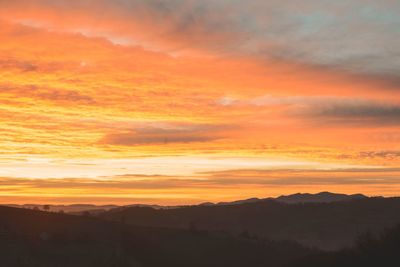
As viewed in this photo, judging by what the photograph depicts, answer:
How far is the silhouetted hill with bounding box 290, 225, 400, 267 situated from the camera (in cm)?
3712

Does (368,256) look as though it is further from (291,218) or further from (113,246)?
(291,218)

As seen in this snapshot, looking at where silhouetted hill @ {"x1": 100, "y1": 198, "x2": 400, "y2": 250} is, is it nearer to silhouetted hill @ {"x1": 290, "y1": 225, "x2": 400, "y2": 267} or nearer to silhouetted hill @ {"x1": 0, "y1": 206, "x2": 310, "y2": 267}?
silhouetted hill @ {"x1": 0, "y1": 206, "x2": 310, "y2": 267}

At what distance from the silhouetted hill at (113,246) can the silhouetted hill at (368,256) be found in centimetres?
759

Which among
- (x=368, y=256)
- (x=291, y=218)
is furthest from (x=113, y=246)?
(x=291, y=218)

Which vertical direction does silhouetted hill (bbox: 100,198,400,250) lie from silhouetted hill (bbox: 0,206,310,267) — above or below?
above

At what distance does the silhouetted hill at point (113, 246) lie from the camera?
44109 mm

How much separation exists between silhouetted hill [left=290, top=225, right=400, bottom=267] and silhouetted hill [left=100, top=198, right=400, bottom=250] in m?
53.6

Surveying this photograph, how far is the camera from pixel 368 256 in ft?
124

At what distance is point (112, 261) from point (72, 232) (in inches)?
248

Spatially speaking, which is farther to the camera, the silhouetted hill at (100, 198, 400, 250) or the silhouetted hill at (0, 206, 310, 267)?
the silhouetted hill at (100, 198, 400, 250)

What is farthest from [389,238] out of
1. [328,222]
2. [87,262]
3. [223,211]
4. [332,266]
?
[223,211]

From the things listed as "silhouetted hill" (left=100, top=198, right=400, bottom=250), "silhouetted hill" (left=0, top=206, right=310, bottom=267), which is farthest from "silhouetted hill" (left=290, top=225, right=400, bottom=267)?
"silhouetted hill" (left=100, top=198, right=400, bottom=250)

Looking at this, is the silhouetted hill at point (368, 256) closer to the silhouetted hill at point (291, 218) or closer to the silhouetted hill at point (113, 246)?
the silhouetted hill at point (113, 246)

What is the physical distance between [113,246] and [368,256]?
63.7ft
